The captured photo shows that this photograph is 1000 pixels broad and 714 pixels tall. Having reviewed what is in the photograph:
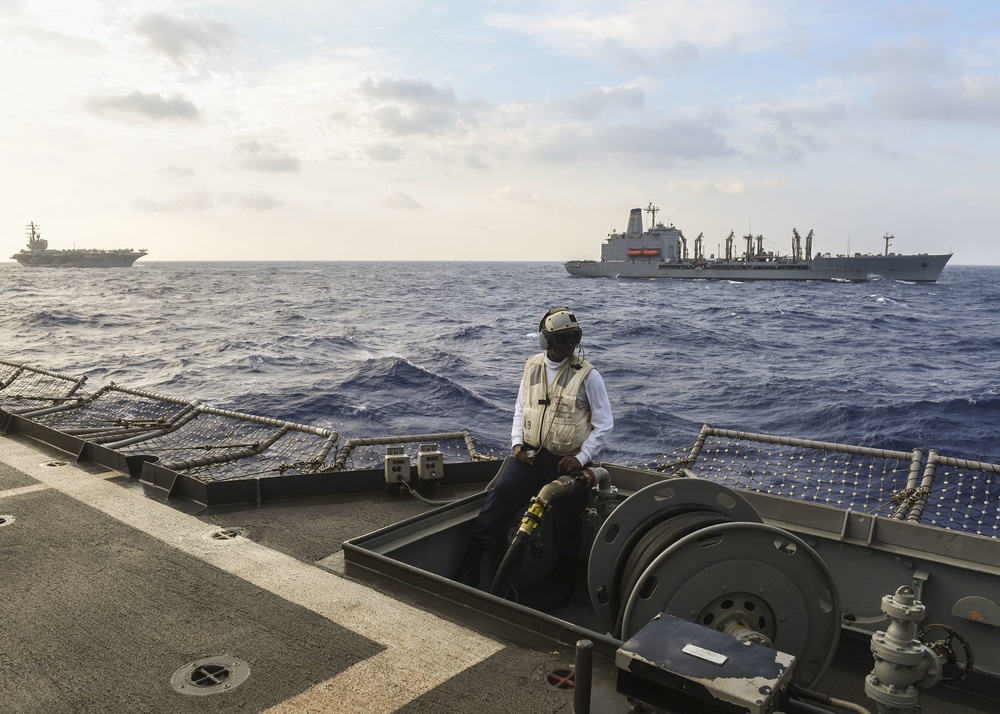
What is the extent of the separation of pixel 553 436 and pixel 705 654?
264 cm

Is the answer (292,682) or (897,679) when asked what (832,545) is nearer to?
(897,679)

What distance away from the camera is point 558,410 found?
5.41m

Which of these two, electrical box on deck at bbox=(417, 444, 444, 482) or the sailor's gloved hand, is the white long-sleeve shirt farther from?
electrical box on deck at bbox=(417, 444, 444, 482)

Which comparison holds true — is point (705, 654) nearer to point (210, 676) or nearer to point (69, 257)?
point (210, 676)

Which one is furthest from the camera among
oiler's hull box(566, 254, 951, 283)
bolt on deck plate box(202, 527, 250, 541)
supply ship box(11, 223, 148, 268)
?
supply ship box(11, 223, 148, 268)

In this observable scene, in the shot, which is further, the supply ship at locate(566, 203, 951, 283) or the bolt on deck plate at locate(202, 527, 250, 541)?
the supply ship at locate(566, 203, 951, 283)

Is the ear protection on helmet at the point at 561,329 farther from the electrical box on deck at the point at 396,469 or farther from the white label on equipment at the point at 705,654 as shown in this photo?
the white label on equipment at the point at 705,654

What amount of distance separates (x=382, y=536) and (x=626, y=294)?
265 feet

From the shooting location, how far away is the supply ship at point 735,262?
101 metres

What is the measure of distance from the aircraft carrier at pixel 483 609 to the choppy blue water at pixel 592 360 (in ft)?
35.9

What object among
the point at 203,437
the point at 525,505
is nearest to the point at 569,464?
the point at 525,505

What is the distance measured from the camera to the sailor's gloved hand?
523 centimetres

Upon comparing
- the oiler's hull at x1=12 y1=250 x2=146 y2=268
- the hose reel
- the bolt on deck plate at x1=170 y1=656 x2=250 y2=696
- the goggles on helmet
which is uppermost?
the oiler's hull at x1=12 y1=250 x2=146 y2=268

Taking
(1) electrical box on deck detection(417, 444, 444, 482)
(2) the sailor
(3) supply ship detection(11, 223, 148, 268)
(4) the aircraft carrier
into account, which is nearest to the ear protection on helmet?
(2) the sailor
